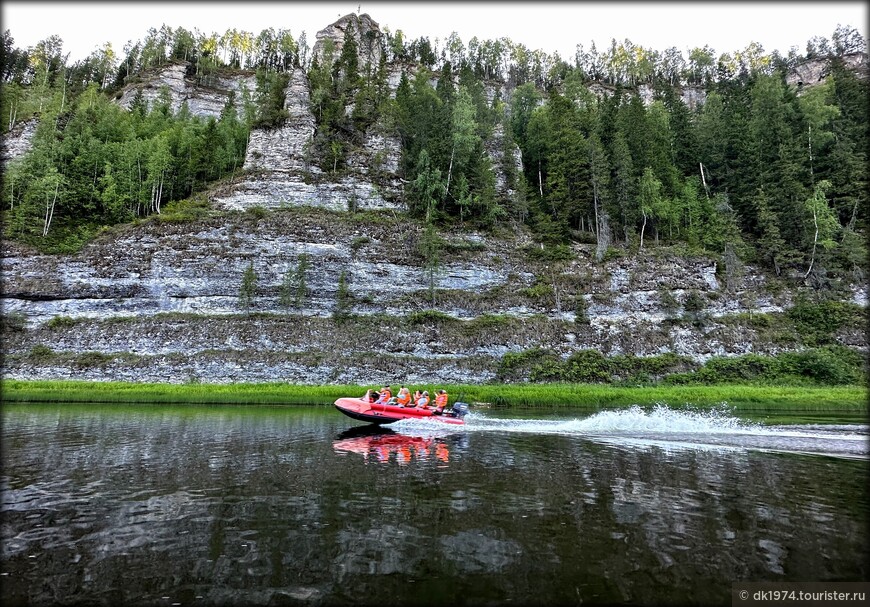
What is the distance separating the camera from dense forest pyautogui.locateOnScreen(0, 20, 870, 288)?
4922 centimetres

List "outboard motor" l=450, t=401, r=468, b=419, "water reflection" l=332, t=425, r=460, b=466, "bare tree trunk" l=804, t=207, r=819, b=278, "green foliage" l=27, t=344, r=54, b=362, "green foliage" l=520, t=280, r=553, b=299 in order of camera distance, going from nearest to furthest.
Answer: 1. "water reflection" l=332, t=425, r=460, b=466
2. "outboard motor" l=450, t=401, r=468, b=419
3. "green foliage" l=27, t=344, r=54, b=362
4. "green foliage" l=520, t=280, r=553, b=299
5. "bare tree trunk" l=804, t=207, r=819, b=278

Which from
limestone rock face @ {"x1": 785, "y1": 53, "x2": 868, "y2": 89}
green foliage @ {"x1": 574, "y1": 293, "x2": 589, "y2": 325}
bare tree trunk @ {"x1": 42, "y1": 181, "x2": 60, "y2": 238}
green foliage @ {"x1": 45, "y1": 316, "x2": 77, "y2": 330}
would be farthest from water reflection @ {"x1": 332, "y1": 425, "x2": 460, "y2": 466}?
limestone rock face @ {"x1": 785, "y1": 53, "x2": 868, "y2": 89}

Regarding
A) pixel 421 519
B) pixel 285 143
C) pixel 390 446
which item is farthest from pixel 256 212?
pixel 421 519

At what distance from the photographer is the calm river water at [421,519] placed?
5.33 m

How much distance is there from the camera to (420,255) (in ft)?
155

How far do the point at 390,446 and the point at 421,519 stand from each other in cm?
879

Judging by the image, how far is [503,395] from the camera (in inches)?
1251

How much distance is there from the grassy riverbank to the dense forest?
19.9 metres

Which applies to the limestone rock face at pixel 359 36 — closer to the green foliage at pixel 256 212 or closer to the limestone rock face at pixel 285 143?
the limestone rock face at pixel 285 143

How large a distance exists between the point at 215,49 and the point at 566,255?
9515cm

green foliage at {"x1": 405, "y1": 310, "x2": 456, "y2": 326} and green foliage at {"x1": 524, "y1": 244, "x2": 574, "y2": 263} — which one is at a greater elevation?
green foliage at {"x1": 524, "y1": 244, "x2": 574, "y2": 263}

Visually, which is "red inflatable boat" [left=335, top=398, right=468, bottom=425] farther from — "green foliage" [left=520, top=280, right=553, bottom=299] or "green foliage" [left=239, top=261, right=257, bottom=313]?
"green foliage" [left=520, top=280, right=553, bottom=299]

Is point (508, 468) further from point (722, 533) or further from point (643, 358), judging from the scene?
point (643, 358)

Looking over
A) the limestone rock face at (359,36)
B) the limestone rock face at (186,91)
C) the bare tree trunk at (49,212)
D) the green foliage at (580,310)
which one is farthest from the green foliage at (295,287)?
the limestone rock face at (359,36)
